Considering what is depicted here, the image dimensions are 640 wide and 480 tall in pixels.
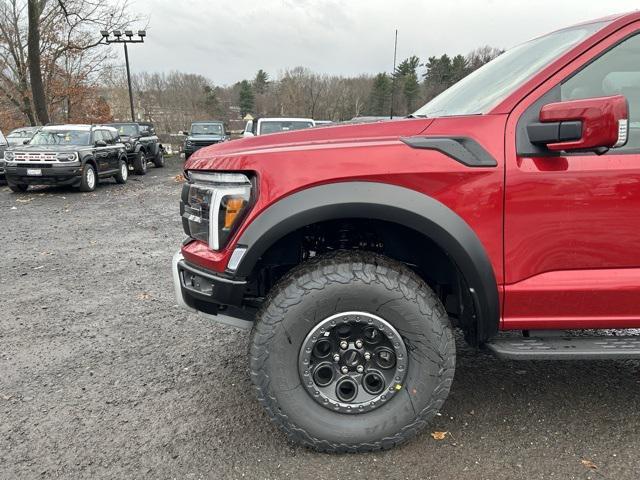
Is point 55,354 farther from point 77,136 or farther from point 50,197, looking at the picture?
point 77,136

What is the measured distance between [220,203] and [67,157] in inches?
420

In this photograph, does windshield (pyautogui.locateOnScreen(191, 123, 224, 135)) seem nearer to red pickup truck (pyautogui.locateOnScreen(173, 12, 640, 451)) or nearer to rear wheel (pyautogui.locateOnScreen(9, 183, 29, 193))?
rear wheel (pyautogui.locateOnScreen(9, 183, 29, 193))

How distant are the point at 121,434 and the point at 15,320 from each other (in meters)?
2.19

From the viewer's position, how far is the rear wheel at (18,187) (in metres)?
11.4

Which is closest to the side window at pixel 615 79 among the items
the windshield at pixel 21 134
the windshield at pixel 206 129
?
the windshield at pixel 21 134

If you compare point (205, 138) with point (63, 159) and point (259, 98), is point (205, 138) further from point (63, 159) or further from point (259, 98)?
point (259, 98)

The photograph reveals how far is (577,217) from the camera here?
194cm

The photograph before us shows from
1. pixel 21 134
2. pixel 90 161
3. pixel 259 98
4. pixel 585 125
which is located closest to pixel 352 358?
pixel 585 125

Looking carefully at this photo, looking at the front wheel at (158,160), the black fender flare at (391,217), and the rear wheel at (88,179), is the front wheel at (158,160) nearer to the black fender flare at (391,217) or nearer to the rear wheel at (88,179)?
the rear wheel at (88,179)

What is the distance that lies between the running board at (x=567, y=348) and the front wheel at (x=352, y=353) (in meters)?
0.24

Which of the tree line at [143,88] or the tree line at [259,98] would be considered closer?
the tree line at [143,88]

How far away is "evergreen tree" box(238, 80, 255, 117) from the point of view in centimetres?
7094

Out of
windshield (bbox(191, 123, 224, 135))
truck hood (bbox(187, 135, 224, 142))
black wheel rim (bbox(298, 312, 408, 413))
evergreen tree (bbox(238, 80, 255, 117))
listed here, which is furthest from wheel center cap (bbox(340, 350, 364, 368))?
evergreen tree (bbox(238, 80, 255, 117))

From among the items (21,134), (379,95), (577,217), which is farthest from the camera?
(379,95)
